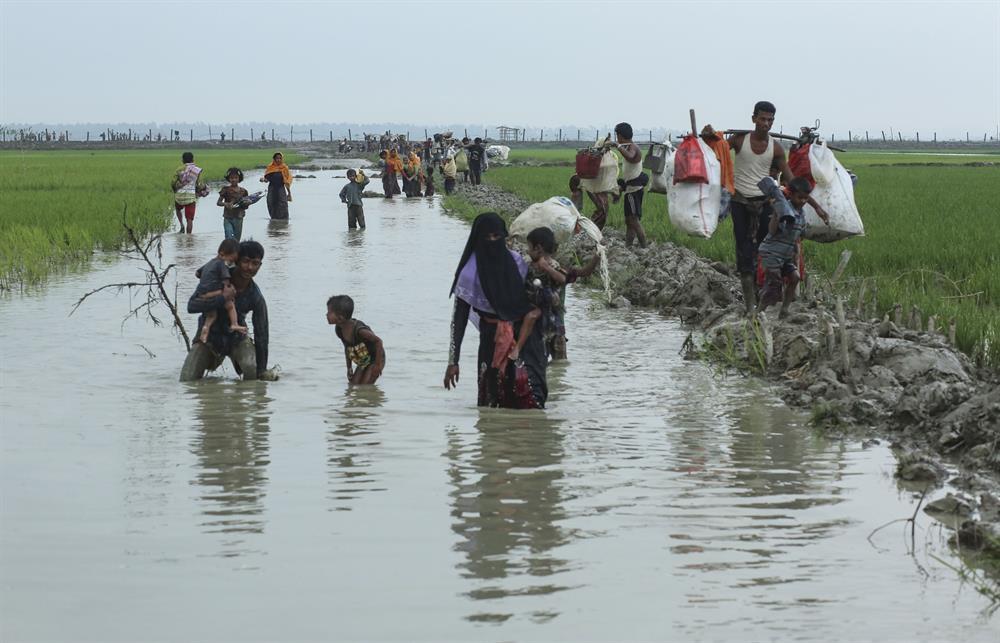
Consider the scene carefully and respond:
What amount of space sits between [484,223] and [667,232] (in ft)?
35.1

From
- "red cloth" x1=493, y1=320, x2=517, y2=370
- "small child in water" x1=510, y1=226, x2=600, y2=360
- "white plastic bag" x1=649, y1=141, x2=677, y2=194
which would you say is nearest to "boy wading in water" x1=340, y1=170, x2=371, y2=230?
"white plastic bag" x1=649, y1=141, x2=677, y2=194

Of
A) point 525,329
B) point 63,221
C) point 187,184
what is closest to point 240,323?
point 525,329

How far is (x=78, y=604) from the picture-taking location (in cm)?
404

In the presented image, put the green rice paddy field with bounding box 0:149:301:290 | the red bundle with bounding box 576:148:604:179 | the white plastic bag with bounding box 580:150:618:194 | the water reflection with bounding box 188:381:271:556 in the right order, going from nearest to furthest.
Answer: the water reflection with bounding box 188:381:271:556 < the green rice paddy field with bounding box 0:149:301:290 < the red bundle with bounding box 576:148:604:179 < the white plastic bag with bounding box 580:150:618:194

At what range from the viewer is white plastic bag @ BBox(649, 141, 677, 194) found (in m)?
9.92

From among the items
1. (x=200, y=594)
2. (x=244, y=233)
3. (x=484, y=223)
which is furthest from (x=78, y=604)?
(x=244, y=233)

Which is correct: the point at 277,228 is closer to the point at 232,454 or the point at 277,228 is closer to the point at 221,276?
the point at 221,276

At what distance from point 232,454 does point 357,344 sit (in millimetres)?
1809

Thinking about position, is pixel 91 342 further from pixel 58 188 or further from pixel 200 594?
pixel 58 188

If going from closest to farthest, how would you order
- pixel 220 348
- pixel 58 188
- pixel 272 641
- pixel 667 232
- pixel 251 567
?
pixel 272 641, pixel 251 567, pixel 220 348, pixel 667 232, pixel 58 188

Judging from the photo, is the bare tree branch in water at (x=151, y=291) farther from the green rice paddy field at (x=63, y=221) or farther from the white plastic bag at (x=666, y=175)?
the white plastic bag at (x=666, y=175)

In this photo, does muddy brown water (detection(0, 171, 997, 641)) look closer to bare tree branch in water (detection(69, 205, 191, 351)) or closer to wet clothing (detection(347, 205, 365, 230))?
bare tree branch in water (detection(69, 205, 191, 351))

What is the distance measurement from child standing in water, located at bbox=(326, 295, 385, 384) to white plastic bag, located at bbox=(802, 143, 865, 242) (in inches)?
125

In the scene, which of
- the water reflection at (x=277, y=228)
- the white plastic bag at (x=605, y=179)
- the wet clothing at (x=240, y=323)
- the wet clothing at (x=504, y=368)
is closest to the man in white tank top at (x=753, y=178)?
the wet clothing at (x=504, y=368)
